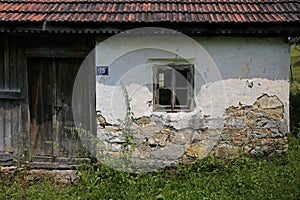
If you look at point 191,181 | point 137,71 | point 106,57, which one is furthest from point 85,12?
point 191,181

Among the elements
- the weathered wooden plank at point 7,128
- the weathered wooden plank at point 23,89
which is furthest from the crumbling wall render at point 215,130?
the weathered wooden plank at point 7,128

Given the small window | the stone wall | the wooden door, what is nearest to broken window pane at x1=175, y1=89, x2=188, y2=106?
the small window

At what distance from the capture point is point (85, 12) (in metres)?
6.26

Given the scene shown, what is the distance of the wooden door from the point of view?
6645mm

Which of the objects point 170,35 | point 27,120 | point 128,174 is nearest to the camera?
point 128,174

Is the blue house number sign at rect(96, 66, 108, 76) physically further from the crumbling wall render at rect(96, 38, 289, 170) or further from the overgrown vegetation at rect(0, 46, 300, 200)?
the overgrown vegetation at rect(0, 46, 300, 200)

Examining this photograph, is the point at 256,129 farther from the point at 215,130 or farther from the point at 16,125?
the point at 16,125

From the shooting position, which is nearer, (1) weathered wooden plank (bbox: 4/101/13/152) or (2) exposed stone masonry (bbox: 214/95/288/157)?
(2) exposed stone masonry (bbox: 214/95/288/157)

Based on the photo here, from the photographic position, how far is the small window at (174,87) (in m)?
6.52

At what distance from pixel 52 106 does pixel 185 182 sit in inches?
101

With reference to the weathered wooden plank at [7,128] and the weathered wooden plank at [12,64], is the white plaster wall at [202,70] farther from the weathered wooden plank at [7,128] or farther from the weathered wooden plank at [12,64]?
the weathered wooden plank at [7,128]

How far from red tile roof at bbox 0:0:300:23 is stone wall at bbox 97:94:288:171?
1349mm

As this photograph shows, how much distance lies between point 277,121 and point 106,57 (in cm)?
299

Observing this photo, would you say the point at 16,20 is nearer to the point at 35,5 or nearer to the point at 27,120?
the point at 35,5
